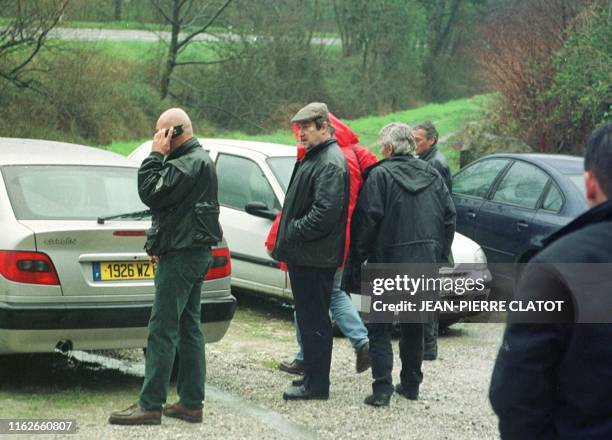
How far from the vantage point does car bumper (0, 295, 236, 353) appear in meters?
5.84

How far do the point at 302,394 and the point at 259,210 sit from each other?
116 inches

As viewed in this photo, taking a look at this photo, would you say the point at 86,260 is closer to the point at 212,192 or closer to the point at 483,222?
the point at 212,192

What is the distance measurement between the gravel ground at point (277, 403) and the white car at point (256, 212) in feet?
3.07

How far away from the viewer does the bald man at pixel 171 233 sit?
564 centimetres

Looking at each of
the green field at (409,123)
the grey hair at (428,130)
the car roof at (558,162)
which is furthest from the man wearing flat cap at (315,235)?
the green field at (409,123)

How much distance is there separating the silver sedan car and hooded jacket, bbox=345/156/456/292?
1.00 meters

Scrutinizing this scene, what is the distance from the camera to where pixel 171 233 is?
18.6 feet

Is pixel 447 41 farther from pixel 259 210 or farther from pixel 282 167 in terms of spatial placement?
pixel 259 210

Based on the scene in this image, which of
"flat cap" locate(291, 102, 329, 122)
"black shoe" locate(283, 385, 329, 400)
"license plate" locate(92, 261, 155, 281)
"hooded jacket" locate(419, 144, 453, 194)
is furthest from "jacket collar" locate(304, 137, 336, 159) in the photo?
"hooded jacket" locate(419, 144, 453, 194)

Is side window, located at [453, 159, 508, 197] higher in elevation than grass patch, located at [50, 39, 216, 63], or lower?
lower

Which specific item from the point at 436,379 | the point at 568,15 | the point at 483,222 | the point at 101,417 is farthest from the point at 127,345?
the point at 568,15

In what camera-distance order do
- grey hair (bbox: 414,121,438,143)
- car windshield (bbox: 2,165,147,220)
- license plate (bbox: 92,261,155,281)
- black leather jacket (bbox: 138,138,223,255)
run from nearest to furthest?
black leather jacket (bbox: 138,138,223,255) < license plate (bbox: 92,261,155,281) < car windshield (bbox: 2,165,147,220) < grey hair (bbox: 414,121,438,143)

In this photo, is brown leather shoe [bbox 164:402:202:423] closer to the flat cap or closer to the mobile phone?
the mobile phone

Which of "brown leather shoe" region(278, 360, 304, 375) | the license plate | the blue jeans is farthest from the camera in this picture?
"brown leather shoe" region(278, 360, 304, 375)
